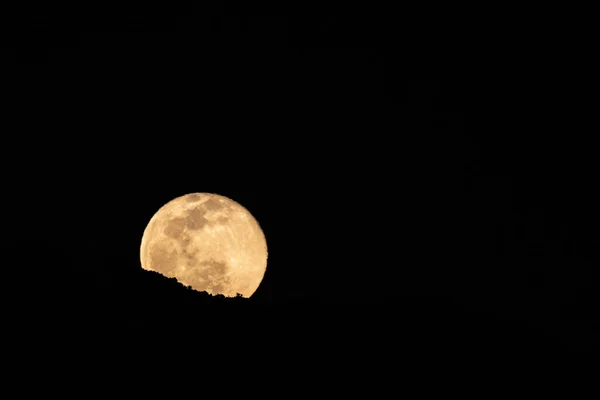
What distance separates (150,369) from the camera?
7.35 meters

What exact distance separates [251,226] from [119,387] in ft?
17.0

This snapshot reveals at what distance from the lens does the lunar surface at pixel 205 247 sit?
35.0 ft

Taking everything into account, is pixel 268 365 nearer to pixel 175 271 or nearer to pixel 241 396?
pixel 241 396

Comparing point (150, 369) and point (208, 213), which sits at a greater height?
point (208, 213)

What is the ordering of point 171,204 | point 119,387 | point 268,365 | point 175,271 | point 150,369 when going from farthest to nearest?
1. point 171,204
2. point 175,271
3. point 268,365
4. point 150,369
5. point 119,387

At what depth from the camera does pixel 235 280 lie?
10938mm

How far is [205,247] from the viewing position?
35.1 feet

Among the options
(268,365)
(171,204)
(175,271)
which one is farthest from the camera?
(171,204)

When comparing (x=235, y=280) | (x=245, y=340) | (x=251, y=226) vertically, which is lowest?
(x=245, y=340)

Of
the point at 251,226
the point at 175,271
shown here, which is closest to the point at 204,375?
the point at 175,271

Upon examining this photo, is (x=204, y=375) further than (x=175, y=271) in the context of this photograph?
No

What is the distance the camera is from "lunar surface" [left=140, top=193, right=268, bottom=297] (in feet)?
35.0

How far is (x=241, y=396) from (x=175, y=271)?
3.76 meters

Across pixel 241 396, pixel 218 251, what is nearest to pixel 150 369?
pixel 241 396
